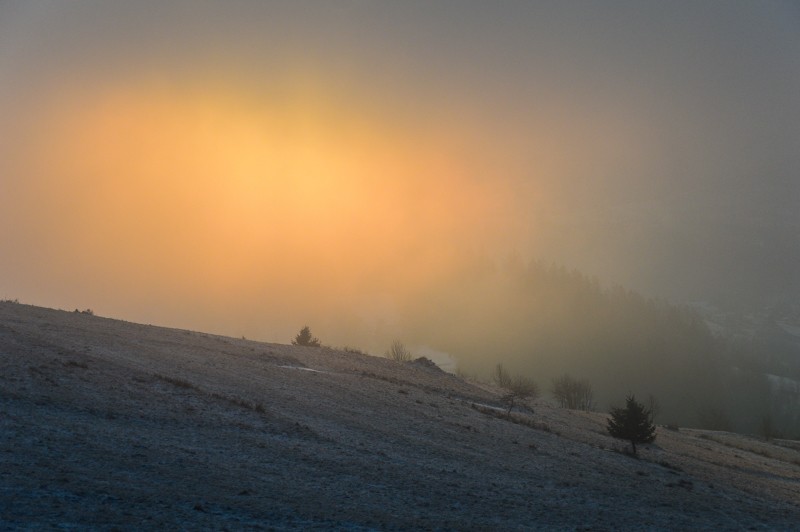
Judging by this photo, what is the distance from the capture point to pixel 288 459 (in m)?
15.0

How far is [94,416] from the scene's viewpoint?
1548 centimetres

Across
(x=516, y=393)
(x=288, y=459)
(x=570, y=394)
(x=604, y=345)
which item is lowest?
(x=288, y=459)

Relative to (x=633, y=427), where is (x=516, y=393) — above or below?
above

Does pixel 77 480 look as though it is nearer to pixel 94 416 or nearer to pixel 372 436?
pixel 94 416

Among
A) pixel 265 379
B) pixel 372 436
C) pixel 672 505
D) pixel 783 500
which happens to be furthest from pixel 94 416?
pixel 783 500

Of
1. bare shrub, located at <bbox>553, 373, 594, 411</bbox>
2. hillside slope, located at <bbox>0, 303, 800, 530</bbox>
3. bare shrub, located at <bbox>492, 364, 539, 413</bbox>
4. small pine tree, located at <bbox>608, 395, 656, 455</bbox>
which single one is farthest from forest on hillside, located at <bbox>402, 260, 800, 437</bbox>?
hillside slope, located at <bbox>0, 303, 800, 530</bbox>

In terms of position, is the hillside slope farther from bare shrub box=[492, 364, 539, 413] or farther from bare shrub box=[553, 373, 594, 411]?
bare shrub box=[553, 373, 594, 411]

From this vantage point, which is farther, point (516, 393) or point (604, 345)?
point (604, 345)

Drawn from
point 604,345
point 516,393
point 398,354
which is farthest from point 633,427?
point 604,345

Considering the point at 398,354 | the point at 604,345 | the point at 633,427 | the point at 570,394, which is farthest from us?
the point at 604,345

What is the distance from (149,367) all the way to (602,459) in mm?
19787

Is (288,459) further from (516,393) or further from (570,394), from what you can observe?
(570,394)

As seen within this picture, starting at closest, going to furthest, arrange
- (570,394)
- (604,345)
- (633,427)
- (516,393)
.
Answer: (633,427) < (516,393) < (570,394) < (604,345)

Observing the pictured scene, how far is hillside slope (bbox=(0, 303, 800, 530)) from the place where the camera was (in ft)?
35.9
